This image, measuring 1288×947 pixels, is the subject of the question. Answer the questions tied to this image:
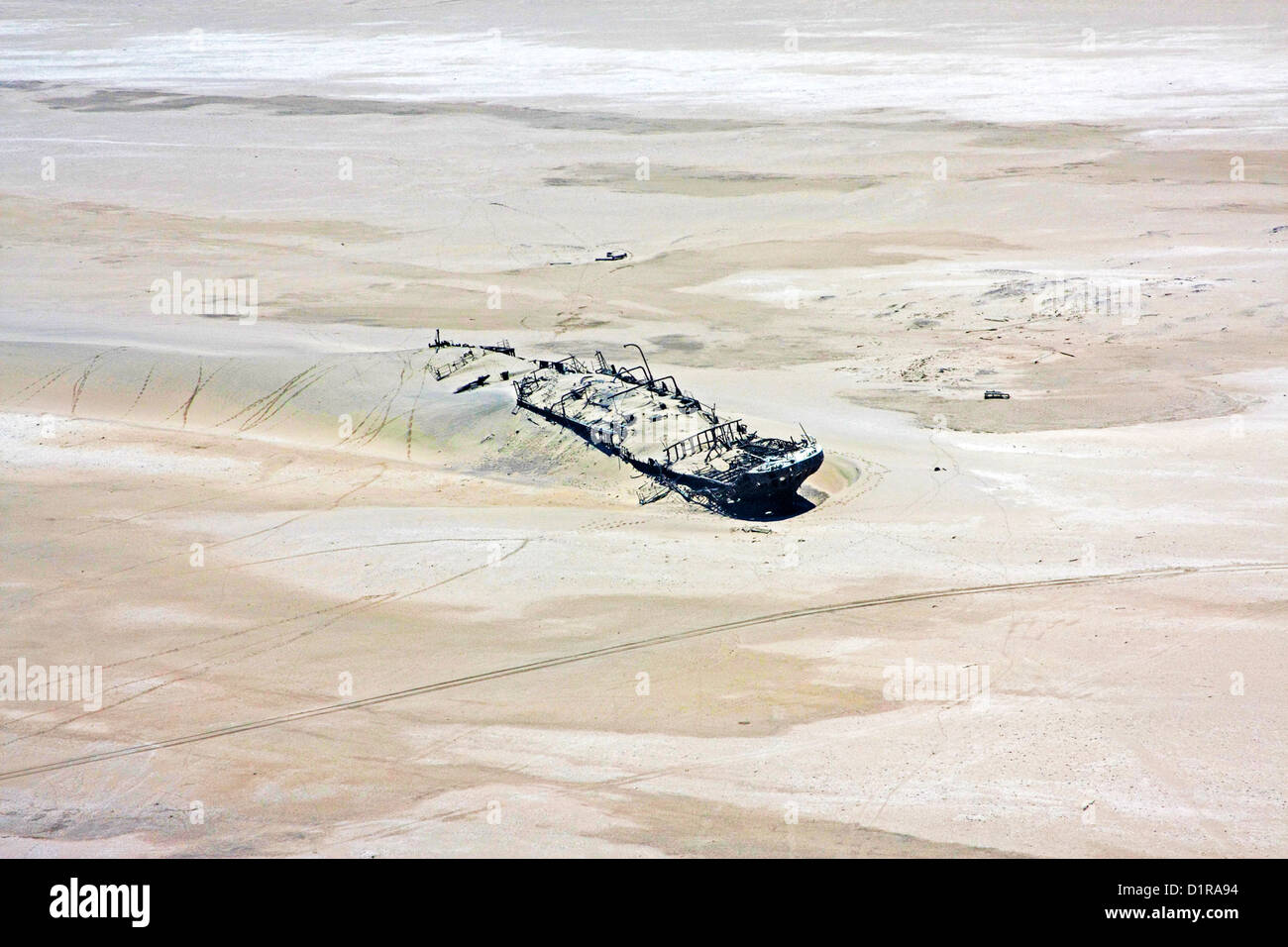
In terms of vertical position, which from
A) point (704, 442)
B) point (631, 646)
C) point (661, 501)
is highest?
point (704, 442)

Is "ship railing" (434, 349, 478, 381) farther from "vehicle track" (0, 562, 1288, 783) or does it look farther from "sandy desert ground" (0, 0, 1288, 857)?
"vehicle track" (0, 562, 1288, 783)

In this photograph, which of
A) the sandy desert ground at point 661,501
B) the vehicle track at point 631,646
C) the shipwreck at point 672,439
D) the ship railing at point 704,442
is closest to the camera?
the sandy desert ground at point 661,501

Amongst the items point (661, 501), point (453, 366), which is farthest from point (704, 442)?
point (453, 366)

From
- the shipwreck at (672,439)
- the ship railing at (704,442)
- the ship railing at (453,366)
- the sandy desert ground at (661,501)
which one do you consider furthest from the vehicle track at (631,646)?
the ship railing at (453,366)

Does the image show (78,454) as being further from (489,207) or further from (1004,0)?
(1004,0)

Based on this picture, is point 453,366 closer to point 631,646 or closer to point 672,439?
point 672,439

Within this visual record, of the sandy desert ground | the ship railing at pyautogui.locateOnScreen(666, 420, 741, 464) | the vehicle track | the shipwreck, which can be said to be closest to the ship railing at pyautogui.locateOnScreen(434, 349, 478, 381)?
the sandy desert ground

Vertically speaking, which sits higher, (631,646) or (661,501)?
(661,501)

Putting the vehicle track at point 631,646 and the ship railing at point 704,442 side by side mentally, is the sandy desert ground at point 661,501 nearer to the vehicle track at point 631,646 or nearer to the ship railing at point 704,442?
the vehicle track at point 631,646
